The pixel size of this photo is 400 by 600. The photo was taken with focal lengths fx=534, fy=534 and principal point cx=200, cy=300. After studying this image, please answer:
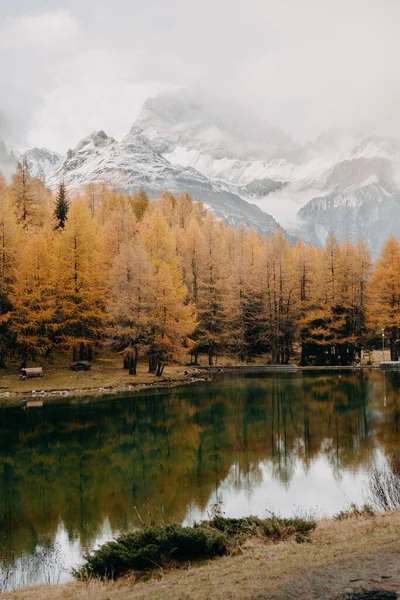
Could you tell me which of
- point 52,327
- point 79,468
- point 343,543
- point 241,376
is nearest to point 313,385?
point 241,376

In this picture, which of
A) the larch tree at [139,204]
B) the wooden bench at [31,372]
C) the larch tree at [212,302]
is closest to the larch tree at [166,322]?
the larch tree at [212,302]

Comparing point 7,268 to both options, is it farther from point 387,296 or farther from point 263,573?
point 387,296

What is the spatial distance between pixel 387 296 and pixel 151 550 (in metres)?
63.2

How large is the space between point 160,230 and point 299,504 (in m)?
48.6

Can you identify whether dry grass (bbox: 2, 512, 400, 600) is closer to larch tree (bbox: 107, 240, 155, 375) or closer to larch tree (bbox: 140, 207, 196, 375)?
larch tree (bbox: 107, 240, 155, 375)

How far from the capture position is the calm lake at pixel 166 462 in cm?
1480

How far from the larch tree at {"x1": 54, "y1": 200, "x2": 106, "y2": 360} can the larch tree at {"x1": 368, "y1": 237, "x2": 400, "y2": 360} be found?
3556 centimetres

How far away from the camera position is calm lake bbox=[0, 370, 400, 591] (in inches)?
583

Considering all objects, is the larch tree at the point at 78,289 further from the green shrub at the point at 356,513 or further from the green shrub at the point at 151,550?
the green shrub at the point at 151,550

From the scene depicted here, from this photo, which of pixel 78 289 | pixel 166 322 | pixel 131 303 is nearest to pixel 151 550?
pixel 131 303

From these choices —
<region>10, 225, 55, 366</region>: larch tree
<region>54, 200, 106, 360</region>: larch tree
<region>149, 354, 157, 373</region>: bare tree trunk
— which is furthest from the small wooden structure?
<region>10, 225, 55, 366</region>: larch tree

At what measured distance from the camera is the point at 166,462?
2198cm

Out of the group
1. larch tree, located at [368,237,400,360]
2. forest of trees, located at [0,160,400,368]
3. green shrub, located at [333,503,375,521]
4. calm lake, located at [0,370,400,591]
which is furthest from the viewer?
larch tree, located at [368,237,400,360]

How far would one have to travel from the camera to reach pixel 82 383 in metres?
43.5
